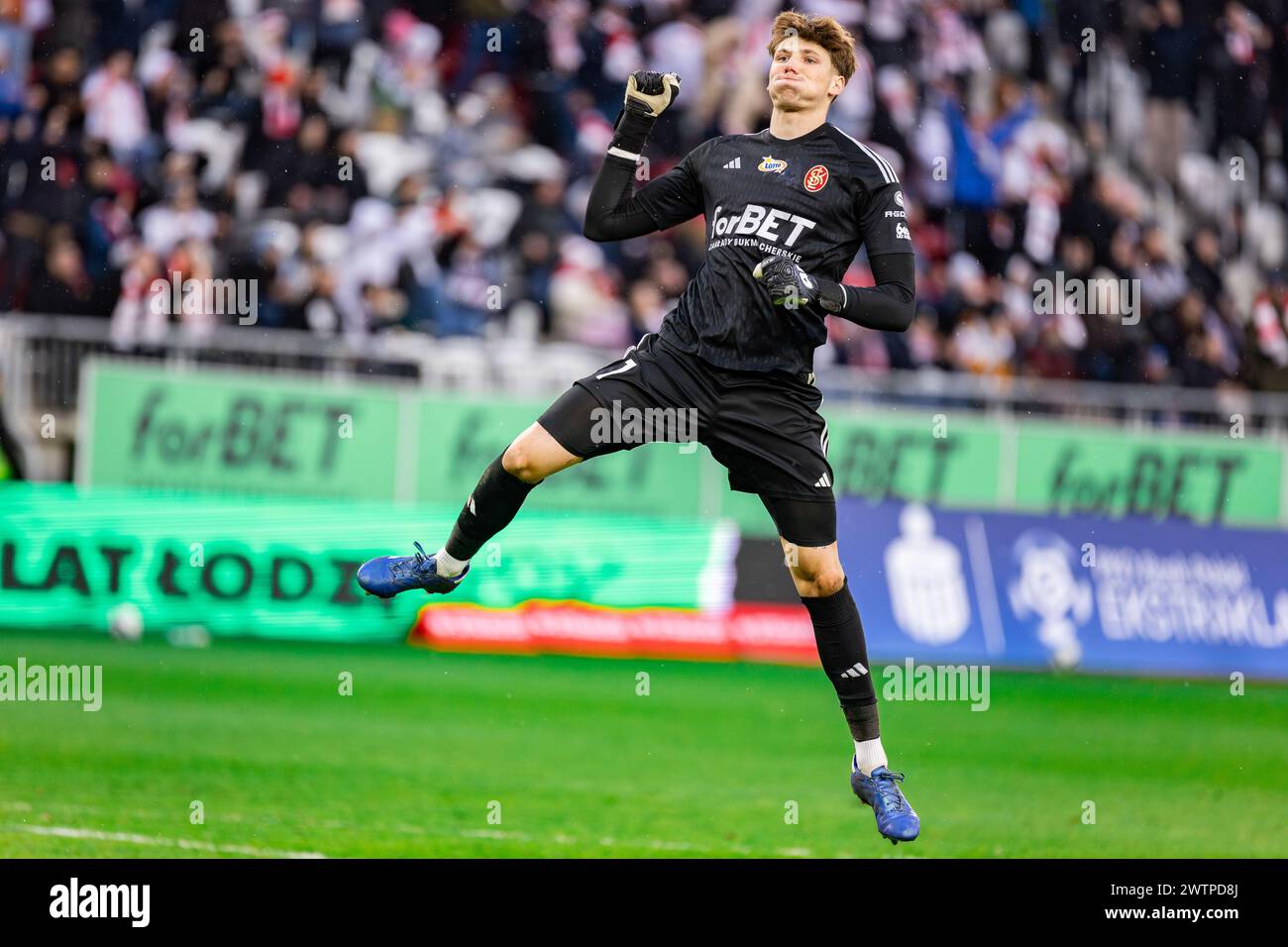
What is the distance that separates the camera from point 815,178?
7254 millimetres

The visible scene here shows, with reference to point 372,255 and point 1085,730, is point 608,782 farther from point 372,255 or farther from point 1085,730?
point 372,255

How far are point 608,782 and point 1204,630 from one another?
7427 mm

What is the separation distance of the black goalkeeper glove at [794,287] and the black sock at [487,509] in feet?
4.28

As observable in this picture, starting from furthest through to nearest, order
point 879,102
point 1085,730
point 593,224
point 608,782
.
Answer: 1. point 879,102
2. point 1085,730
3. point 608,782
4. point 593,224

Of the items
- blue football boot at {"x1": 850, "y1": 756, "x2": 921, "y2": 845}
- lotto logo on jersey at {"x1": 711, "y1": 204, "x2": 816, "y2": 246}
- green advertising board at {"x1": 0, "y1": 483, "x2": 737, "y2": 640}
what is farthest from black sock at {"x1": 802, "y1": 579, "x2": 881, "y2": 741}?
green advertising board at {"x1": 0, "y1": 483, "x2": 737, "y2": 640}

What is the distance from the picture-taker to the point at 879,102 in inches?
754

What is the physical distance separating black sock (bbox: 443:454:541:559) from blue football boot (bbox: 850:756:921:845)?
5.62 ft

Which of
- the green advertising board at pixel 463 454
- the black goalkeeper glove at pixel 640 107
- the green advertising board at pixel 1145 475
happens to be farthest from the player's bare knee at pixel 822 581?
the green advertising board at pixel 1145 475

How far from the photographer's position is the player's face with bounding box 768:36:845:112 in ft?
23.6

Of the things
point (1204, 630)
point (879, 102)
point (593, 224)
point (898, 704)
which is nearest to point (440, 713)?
point (898, 704)
